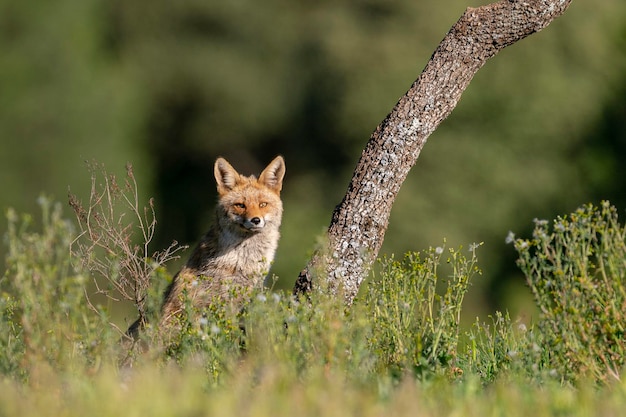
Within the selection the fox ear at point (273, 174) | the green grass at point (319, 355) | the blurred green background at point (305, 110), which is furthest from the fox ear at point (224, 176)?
the blurred green background at point (305, 110)

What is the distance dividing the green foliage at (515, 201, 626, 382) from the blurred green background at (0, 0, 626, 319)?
37.8 feet

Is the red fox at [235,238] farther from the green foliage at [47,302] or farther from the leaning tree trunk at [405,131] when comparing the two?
the green foliage at [47,302]

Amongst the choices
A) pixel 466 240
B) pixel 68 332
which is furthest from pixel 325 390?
pixel 466 240

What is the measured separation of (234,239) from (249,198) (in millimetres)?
516

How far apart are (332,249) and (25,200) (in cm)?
1565

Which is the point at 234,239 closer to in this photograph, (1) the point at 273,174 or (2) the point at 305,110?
(1) the point at 273,174

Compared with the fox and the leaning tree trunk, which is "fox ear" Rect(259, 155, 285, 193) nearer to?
the fox

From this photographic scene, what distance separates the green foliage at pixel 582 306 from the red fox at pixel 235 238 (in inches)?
109

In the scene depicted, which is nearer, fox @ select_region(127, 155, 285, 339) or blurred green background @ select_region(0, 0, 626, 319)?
fox @ select_region(127, 155, 285, 339)

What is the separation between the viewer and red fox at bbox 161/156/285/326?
27.4 ft

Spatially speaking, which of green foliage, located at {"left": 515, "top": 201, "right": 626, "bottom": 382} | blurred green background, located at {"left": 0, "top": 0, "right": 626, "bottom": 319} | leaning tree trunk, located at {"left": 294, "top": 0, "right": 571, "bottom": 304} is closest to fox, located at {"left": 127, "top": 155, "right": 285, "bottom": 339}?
leaning tree trunk, located at {"left": 294, "top": 0, "right": 571, "bottom": 304}

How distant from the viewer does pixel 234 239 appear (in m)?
8.97

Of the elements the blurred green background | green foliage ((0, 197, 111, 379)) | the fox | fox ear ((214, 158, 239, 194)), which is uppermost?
the blurred green background

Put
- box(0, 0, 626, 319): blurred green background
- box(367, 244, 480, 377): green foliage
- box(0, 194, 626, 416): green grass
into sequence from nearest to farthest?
box(0, 194, 626, 416): green grass < box(367, 244, 480, 377): green foliage < box(0, 0, 626, 319): blurred green background
